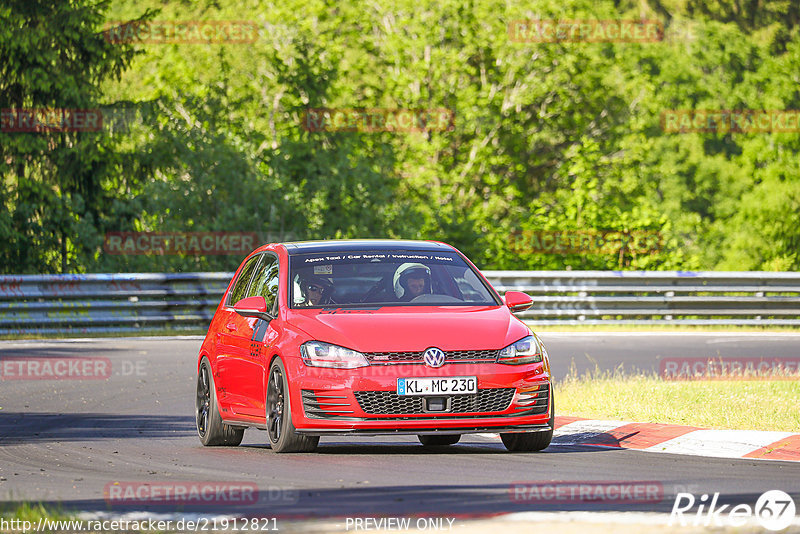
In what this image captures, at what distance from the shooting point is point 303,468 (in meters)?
9.65

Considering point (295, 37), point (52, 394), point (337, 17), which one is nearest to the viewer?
point (52, 394)

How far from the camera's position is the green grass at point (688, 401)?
12.4 meters

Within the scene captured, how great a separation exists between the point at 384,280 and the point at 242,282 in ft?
5.88

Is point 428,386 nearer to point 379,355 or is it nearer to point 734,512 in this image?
point 379,355

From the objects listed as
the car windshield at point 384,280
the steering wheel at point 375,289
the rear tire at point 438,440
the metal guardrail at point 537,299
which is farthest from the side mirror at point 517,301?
the metal guardrail at point 537,299

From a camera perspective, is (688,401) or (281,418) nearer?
(281,418)

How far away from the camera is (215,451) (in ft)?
37.6

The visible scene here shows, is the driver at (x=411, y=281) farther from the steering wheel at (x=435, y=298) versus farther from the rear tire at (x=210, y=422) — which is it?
the rear tire at (x=210, y=422)

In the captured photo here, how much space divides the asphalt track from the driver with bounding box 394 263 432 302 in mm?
1186

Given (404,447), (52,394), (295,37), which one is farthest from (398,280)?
(295,37)

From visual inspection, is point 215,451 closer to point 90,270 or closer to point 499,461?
point 499,461

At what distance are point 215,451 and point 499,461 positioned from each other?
2.47m

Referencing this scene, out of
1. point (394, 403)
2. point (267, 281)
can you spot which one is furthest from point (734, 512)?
point (267, 281)

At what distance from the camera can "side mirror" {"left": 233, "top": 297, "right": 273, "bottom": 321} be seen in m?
11.0
